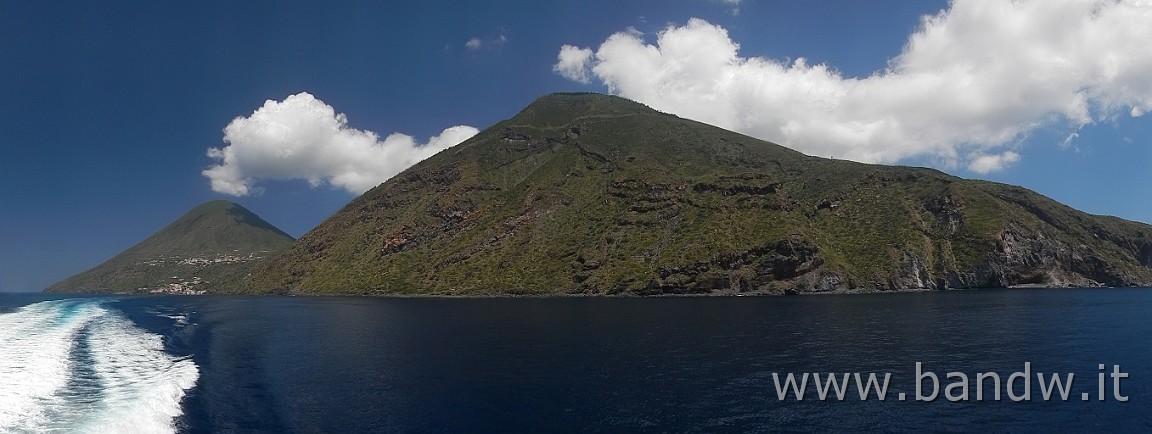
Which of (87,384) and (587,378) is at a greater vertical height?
(87,384)

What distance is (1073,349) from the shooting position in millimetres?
66062

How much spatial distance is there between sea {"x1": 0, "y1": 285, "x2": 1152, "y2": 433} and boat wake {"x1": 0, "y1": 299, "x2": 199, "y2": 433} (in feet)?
0.71

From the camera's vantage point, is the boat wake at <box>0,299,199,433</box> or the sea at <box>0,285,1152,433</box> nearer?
the boat wake at <box>0,299,199,433</box>

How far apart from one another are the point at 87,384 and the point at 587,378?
44.1 metres

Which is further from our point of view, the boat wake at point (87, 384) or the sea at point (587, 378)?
the sea at point (587, 378)

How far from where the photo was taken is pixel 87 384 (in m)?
45.9

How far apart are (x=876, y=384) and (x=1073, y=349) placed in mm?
37121

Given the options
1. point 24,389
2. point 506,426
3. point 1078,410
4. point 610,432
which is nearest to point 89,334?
point 24,389

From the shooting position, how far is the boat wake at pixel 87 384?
118 ft

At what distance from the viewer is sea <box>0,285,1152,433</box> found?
3916 cm

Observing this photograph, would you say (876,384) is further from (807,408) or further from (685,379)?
(685,379)

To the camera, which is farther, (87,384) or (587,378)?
(587,378)

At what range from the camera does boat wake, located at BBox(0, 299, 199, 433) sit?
36000 mm

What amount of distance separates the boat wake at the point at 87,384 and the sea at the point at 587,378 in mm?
217
